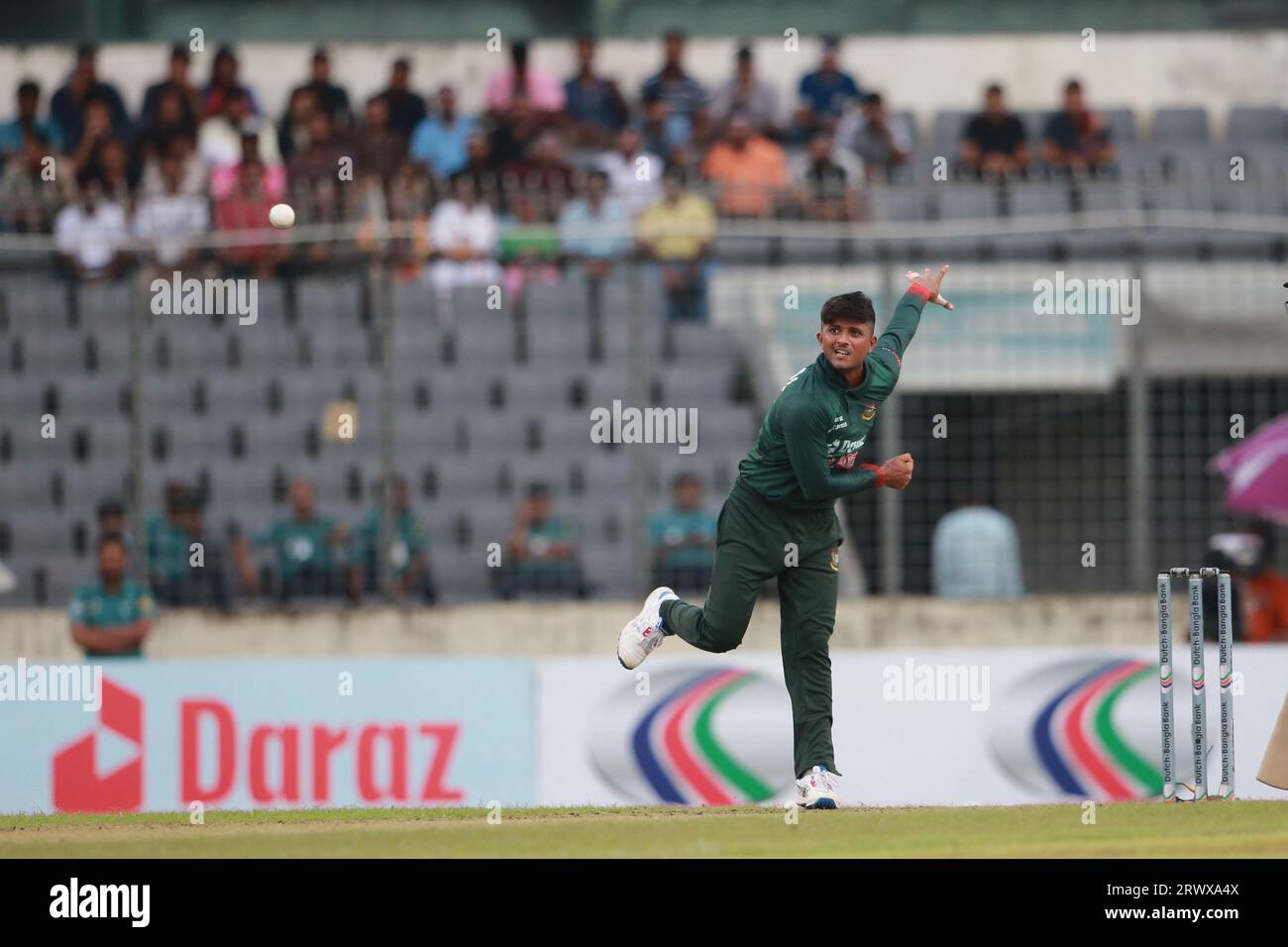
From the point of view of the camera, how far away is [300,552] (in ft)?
50.2

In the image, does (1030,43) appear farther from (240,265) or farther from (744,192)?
(240,265)

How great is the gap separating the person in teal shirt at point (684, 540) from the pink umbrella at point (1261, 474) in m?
3.39

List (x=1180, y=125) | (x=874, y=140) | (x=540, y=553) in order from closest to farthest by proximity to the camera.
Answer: (x=540, y=553) → (x=874, y=140) → (x=1180, y=125)

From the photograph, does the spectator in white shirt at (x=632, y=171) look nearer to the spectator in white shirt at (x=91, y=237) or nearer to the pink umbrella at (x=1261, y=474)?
the spectator in white shirt at (x=91, y=237)

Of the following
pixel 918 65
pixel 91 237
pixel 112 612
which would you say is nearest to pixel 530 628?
pixel 112 612

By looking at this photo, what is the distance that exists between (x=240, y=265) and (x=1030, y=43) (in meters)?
9.19

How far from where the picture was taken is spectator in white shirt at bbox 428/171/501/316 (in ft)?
52.2

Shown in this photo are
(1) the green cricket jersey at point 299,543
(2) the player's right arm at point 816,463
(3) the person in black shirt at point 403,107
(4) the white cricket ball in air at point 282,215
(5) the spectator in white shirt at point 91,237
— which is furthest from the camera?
(3) the person in black shirt at point 403,107

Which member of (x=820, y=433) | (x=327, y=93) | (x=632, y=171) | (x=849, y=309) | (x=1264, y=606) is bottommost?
(x=1264, y=606)

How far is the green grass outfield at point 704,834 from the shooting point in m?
8.28

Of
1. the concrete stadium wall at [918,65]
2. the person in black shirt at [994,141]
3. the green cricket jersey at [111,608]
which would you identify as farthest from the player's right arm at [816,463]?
the concrete stadium wall at [918,65]

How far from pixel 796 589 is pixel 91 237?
881 centimetres

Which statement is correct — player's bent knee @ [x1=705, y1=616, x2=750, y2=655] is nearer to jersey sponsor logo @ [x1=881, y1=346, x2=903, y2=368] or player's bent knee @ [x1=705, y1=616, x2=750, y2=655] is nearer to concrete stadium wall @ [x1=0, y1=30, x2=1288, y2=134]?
jersey sponsor logo @ [x1=881, y1=346, x2=903, y2=368]

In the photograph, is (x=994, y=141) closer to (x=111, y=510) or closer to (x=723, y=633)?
(x=111, y=510)
